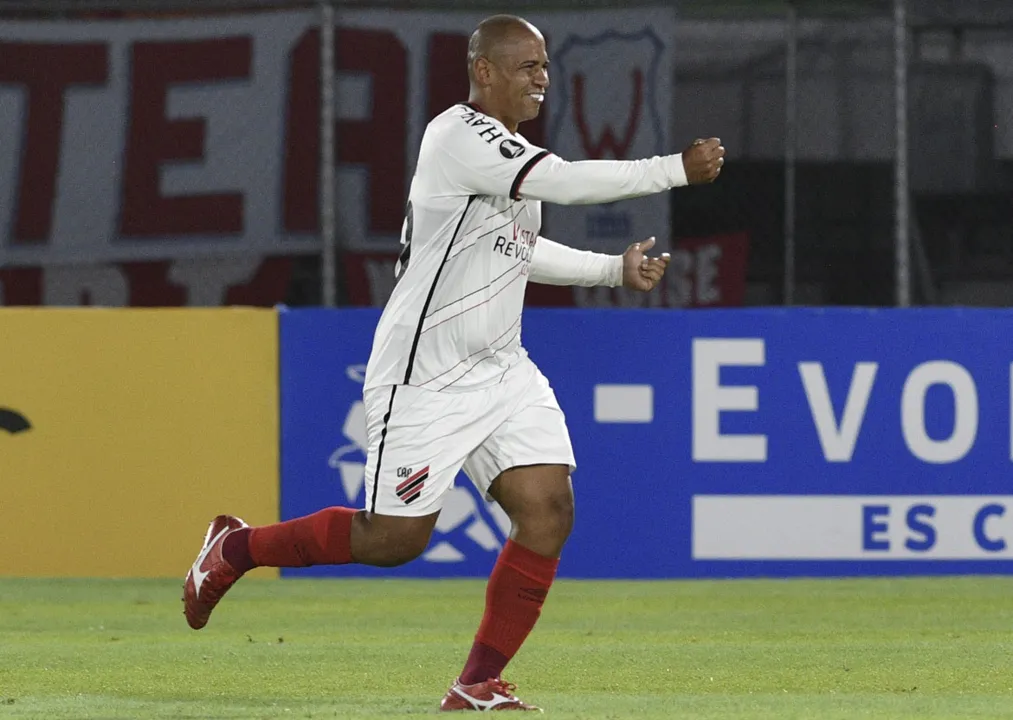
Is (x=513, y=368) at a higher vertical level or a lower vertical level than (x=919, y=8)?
lower

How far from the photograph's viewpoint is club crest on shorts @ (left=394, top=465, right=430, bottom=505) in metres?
4.99

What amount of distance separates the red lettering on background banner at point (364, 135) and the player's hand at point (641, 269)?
5860 millimetres

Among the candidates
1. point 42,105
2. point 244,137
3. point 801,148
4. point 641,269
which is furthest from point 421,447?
point 801,148

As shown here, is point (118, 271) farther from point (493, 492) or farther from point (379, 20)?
point (493, 492)

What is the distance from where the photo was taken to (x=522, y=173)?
4.77m

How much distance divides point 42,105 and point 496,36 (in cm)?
705

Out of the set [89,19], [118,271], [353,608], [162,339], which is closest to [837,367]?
[353,608]

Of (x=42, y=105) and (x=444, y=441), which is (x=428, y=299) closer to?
(x=444, y=441)

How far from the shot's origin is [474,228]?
5.00 metres

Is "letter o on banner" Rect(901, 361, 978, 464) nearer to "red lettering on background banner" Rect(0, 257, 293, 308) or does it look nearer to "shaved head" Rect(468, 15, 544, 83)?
"shaved head" Rect(468, 15, 544, 83)

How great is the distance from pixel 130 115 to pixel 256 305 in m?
1.43

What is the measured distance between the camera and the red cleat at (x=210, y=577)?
532cm

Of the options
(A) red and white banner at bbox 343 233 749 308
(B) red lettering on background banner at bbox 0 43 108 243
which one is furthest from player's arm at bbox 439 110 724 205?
(B) red lettering on background banner at bbox 0 43 108 243

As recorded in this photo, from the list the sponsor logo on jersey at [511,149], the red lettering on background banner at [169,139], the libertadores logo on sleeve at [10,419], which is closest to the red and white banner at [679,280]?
the red lettering on background banner at [169,139]
